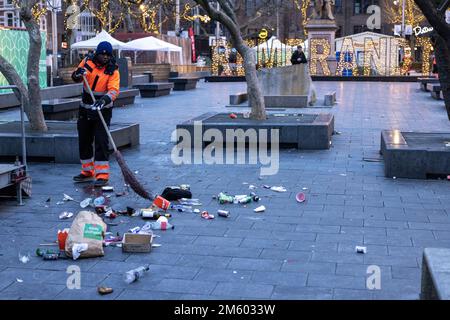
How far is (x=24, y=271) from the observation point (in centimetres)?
547

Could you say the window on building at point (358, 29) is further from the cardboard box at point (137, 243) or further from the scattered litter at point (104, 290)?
the scattered litter at point (104, 290)

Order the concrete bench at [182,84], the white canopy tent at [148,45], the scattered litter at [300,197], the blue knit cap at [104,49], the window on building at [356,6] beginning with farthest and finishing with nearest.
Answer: the window on building at [356,6] < the white canopy tent at [148,45] < the concrete bench at [182,84] < the blue knit cap at [104,49] < the scattered litter at [300,197]

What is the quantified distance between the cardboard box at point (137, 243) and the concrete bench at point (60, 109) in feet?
33.3

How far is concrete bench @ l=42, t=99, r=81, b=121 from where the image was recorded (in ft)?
51.3

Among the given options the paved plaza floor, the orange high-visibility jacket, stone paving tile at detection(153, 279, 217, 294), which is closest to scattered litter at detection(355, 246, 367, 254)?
the paved plaza floor

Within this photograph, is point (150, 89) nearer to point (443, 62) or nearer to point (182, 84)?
point (182, 84)

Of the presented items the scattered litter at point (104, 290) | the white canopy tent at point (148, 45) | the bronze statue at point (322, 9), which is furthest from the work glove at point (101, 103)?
the bronze statue at point (322, 9)

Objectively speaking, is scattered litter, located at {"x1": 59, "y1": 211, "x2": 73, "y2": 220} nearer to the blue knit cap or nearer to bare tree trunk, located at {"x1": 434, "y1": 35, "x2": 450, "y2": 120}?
the blue knit cap

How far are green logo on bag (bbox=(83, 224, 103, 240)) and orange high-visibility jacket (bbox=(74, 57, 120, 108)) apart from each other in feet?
10.4

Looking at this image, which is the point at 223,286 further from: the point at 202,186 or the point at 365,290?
the point at 202,186

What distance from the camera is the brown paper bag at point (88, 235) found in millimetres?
5809

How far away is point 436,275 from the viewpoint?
12.1 ft

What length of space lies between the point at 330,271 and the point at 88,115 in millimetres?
4468

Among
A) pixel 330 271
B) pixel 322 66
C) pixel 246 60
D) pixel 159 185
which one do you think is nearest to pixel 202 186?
pixel 159 185
